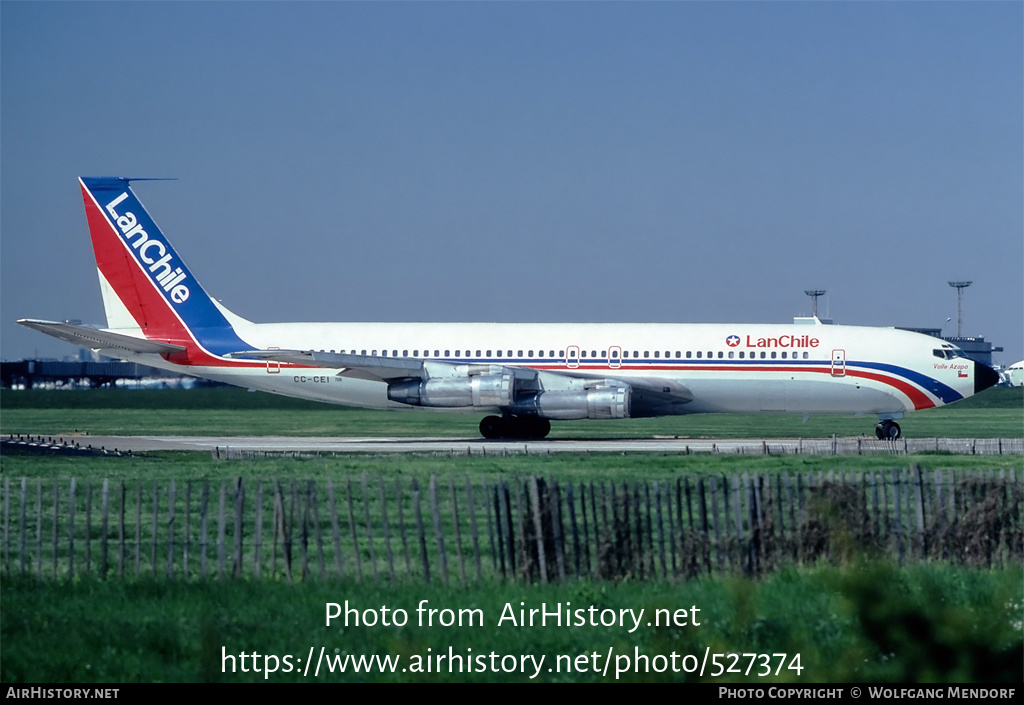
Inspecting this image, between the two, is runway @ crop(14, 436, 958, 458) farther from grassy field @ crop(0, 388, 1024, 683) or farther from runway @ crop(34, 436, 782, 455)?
grassy field @ crop(0, 388, 1024, 683)

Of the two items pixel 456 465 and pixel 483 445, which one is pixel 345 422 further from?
pixel 456 465

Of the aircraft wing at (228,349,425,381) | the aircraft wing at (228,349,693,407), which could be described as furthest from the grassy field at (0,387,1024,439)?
the aircraft wing at (228,349,425,381)

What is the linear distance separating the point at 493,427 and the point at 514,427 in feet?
2.63

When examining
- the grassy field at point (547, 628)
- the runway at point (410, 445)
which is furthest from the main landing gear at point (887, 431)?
the grassy field at point (547, 628)

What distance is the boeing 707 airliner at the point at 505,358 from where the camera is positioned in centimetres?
4066

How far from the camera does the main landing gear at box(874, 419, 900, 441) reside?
41125 millimetres

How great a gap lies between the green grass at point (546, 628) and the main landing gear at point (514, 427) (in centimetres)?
2752

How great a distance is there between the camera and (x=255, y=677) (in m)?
10.9

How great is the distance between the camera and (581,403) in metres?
39.5

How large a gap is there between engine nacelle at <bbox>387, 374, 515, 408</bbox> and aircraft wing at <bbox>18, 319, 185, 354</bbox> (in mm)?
8496

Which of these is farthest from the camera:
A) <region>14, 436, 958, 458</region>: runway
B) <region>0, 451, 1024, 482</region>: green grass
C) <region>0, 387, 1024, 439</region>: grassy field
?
<region>0, 387, 1024, 439</region>: grassy field

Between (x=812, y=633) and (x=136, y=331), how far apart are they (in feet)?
117

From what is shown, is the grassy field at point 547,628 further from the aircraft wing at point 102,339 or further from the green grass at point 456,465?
the aircraft wing at point 102,339

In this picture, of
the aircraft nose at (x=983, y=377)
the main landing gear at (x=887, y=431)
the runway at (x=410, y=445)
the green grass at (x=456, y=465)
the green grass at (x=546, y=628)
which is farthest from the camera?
the aircraft nose at (x=983, y=377)
